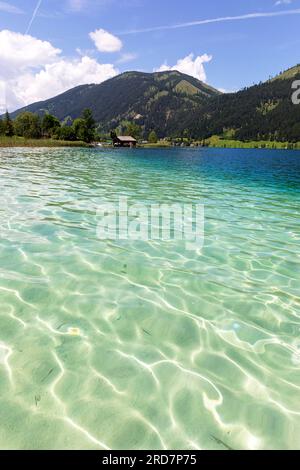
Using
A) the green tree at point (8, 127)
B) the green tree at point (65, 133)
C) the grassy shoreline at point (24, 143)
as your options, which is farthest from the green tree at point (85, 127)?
the green tree at point (8, 127)

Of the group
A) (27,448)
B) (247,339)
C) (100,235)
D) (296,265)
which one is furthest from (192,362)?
(100,235)

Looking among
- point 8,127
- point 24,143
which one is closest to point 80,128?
point 8,127

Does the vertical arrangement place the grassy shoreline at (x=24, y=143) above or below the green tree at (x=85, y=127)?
below

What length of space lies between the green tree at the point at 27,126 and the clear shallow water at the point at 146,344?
442 ft

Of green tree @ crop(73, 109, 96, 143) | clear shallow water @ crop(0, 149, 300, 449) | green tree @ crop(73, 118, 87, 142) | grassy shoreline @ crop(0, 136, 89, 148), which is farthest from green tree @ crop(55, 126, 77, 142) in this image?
clear shallow water @ crop(0, 149, 300, 449)

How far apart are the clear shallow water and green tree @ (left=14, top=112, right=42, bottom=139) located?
135 m

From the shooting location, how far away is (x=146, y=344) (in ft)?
16.2

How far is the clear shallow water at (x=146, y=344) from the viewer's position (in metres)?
3.47

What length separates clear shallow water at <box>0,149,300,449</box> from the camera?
3471mm

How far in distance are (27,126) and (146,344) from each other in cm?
14419

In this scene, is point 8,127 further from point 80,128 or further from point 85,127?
point 85,127

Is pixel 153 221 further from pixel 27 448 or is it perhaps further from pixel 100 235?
pixel 27 448

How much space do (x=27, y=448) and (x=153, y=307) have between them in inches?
128

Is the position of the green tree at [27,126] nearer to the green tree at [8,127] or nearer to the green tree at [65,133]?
the green tree at [8,127]
